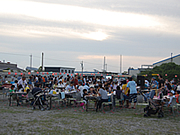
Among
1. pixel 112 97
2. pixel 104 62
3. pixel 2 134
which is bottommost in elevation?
pixel 2 134

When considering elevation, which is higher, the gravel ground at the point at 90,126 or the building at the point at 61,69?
the building at the point at 61,69

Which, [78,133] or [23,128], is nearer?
[78,133]

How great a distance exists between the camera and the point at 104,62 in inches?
3292

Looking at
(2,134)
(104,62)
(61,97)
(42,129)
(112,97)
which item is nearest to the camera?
(2,134)

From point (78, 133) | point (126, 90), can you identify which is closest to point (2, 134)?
point (78, 133)

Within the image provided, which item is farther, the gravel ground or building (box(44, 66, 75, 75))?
building (box(44, 66, 75, 75))

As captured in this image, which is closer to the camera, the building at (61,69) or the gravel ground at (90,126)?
Answer: the gravel ground at (90,126)

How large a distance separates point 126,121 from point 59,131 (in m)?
2.79

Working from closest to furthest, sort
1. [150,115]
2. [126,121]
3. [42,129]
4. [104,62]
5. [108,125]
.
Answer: [42,129]
[108,125]
[126,121]
[150,115]
[104,62]

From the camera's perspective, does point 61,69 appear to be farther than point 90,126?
Yes

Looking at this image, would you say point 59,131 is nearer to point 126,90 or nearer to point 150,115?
point 150,115

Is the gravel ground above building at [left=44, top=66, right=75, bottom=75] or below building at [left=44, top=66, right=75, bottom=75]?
below

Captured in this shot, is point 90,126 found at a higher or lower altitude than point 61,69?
lower

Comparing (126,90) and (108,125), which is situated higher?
(126,90)
